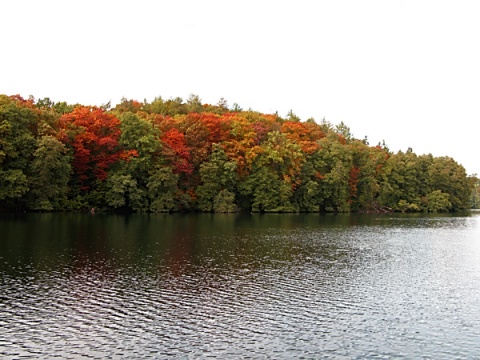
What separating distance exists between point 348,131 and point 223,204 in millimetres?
51100

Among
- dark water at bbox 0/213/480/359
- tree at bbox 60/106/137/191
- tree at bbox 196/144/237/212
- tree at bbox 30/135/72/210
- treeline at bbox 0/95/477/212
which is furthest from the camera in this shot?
tree at bbox 196/144/237/212

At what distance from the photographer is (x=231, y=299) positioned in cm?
2305

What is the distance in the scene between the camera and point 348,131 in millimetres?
123250

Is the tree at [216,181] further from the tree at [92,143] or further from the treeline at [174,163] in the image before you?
the tree at [92,143]

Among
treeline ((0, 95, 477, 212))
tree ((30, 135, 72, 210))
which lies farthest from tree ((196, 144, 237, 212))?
tree ((30, 135, 72, 210))

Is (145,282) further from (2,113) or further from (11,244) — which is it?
(2,113)

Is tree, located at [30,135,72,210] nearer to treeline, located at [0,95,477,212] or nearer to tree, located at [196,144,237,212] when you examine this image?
treeline, located at [0,95,477,212]

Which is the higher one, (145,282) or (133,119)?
(133,119)

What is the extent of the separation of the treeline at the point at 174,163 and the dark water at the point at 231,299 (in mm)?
29226

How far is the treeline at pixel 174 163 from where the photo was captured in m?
69.2

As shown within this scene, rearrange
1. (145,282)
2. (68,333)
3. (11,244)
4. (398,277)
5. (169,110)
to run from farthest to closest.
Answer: (169,110), (11,244), (398,277), (145,282), (68,333)

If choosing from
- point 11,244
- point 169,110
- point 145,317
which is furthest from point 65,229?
point 169,110

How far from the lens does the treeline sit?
69188 millimetres

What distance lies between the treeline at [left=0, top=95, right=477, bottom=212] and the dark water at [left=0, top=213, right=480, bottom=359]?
29.2 m
